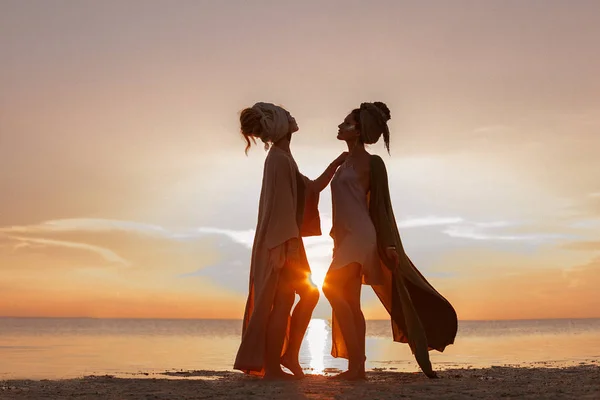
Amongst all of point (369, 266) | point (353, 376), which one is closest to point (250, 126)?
point (369, 266)

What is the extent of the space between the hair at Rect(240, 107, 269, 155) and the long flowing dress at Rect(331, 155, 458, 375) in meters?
1.16

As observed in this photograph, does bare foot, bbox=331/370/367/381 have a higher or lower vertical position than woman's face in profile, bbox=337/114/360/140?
lower

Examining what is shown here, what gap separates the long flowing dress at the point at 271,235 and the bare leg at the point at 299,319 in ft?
0.56

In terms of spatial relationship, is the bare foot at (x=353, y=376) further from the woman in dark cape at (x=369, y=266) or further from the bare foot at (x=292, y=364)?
the bare foot at (x=292, y=364)

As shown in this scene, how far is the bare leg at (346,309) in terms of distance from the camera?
884 cm

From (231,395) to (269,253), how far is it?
6.64ft

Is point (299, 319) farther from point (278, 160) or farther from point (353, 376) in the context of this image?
point (278, 160)

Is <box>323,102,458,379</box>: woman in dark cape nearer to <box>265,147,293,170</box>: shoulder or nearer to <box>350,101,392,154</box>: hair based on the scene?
<box>350,101,392,154</box>: hair

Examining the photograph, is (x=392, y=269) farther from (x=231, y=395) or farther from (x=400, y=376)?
(x=231, y=395)

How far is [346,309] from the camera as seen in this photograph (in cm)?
887

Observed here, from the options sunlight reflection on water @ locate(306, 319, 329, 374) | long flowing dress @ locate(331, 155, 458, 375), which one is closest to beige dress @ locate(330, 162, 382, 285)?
long flowing dress @ locate(331, 155, 458, 375)

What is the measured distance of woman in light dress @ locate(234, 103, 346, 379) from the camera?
29.8 ft

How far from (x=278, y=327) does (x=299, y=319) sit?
0.91 feet

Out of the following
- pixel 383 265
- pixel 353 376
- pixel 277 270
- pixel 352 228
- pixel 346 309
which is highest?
pixel 352 228
